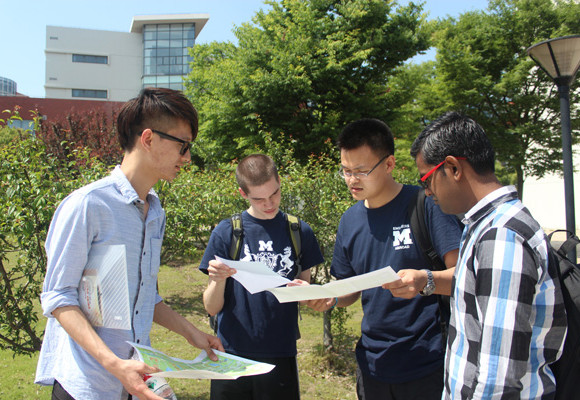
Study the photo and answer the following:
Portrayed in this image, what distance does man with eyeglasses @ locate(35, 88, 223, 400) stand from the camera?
61.4 inches

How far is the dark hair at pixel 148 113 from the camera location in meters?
1.84

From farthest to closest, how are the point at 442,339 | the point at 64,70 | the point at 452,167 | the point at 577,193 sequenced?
the point at 64,70
the point at 577,193
the point at 442,339
the point at 452,167

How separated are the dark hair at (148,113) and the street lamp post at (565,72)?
5639 mm

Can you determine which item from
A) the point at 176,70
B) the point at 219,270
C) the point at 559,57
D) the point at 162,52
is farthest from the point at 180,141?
the point at 162,52

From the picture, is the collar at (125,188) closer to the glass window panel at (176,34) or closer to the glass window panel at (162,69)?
the glass window panel at (162,69)

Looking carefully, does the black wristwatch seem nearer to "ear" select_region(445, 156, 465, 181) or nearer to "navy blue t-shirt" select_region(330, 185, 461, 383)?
"navy blue t-shirt" select_region(330, 185, 461, 383)

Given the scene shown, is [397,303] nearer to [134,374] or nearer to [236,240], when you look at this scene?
[236,240]

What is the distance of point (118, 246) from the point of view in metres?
1.64

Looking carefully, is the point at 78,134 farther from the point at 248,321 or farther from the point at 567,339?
the point at 567,339

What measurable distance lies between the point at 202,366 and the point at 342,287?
661 mm

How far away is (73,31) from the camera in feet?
208

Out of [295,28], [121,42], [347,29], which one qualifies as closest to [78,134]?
[295,28]

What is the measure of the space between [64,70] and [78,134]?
53.0 metres

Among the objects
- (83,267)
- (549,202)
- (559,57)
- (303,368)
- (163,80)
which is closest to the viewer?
(83,267)
